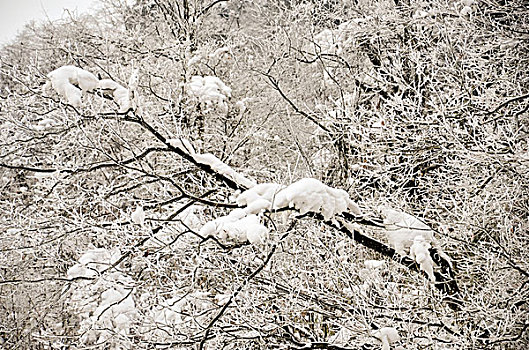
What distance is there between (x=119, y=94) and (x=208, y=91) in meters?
4.65

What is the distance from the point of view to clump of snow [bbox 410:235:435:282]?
4609 millimetres

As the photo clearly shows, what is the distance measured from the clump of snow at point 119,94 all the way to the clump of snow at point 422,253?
8.96 feet

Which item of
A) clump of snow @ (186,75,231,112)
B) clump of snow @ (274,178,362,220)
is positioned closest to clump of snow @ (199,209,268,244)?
clump of snow @ (274,178,362,220)

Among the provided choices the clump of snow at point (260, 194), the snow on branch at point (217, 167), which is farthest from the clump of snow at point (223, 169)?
the clump of snow at point (260, 194)

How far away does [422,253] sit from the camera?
4609 millimetres

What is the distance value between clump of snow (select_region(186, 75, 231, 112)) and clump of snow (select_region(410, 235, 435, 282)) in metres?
5.23

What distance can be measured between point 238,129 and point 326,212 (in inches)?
266

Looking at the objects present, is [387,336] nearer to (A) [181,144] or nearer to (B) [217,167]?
(B) [217,167]

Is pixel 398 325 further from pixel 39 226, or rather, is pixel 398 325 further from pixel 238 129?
pixel 238 129

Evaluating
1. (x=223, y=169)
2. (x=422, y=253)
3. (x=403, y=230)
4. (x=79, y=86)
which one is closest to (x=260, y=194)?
(x=223, y=169)

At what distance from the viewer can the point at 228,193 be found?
5426 mm

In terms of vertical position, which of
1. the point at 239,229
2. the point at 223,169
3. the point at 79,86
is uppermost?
the point at 79,86

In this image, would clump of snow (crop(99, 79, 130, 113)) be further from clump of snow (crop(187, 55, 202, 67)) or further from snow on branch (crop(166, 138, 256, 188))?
clump of snow (crop(187, 55, 202, 67))

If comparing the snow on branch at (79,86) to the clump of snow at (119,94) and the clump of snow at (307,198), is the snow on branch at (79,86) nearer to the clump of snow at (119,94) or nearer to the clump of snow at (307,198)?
the clump of snow at (119,94)
